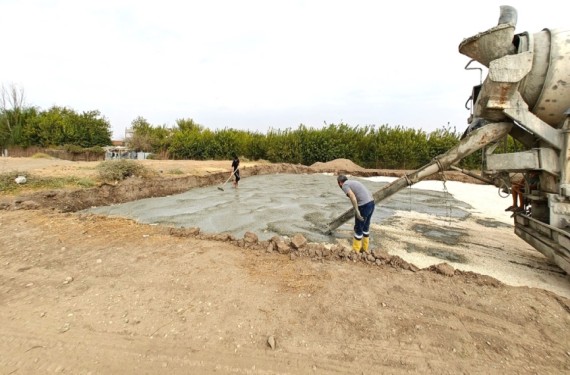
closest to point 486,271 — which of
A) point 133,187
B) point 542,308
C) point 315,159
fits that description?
point 542,308

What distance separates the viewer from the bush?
12.1 metres

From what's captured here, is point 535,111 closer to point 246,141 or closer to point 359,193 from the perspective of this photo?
point 359,193

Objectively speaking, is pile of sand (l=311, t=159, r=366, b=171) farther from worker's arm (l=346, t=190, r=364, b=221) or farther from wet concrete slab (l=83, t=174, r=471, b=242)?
worker's arm (l=346, t=190, r=364, b=221)

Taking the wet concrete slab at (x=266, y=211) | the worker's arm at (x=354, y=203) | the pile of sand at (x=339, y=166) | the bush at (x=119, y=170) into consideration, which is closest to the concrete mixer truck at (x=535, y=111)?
the worker's arm at (x=354, y=203)

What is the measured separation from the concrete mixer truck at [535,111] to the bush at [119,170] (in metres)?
12.3

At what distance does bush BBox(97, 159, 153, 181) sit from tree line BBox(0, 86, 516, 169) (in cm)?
1755

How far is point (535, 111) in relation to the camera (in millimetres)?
4703

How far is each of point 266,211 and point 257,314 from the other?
566 cm

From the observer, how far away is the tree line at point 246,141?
81.8 ft

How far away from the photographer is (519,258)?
209 inches

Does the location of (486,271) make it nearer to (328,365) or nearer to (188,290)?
(328,365)

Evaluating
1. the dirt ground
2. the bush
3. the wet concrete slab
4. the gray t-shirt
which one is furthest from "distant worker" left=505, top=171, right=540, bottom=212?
the bush

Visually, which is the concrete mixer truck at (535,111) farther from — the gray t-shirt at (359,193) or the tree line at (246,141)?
the tree line at (246,141)

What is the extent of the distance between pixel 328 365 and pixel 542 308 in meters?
2.59
